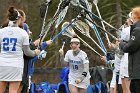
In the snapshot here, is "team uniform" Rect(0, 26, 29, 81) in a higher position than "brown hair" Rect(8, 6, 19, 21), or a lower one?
lower

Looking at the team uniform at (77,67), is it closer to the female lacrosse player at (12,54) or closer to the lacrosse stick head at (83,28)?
the lacrosse stick head at (83,28)

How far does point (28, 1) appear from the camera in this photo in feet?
52.2

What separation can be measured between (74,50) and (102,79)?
1.09 m

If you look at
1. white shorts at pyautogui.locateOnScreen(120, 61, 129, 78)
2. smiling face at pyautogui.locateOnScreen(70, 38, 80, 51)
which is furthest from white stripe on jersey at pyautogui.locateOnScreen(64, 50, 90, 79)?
white shorts at pyautogui.locateOnScreen(120, 61, 129, 78)

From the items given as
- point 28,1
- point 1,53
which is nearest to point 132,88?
point 1,53

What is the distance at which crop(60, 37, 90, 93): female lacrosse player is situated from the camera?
952 cm

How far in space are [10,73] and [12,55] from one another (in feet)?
0.84

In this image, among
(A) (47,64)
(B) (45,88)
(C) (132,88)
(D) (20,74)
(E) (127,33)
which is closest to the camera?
(C) (132,88)

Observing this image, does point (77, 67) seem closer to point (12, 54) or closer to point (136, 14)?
point (12, 54)

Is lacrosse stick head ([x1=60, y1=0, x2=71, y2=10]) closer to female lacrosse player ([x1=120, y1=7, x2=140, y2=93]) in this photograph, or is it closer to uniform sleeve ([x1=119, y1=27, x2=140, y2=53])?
female lacrosse player ([x1=120, y1=7, x2=140, y2=93])

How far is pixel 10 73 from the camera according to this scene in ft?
22.5

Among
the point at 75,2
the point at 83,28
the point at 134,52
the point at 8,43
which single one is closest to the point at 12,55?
the point at 8,43

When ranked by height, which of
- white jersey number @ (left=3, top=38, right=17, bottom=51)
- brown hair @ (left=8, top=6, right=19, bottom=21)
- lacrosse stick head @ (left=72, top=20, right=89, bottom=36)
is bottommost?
white jersey number @ (left=3, top=38, right=17, bottom=51)

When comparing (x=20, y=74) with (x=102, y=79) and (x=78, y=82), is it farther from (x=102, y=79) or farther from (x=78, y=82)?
(x=102, y=79)
